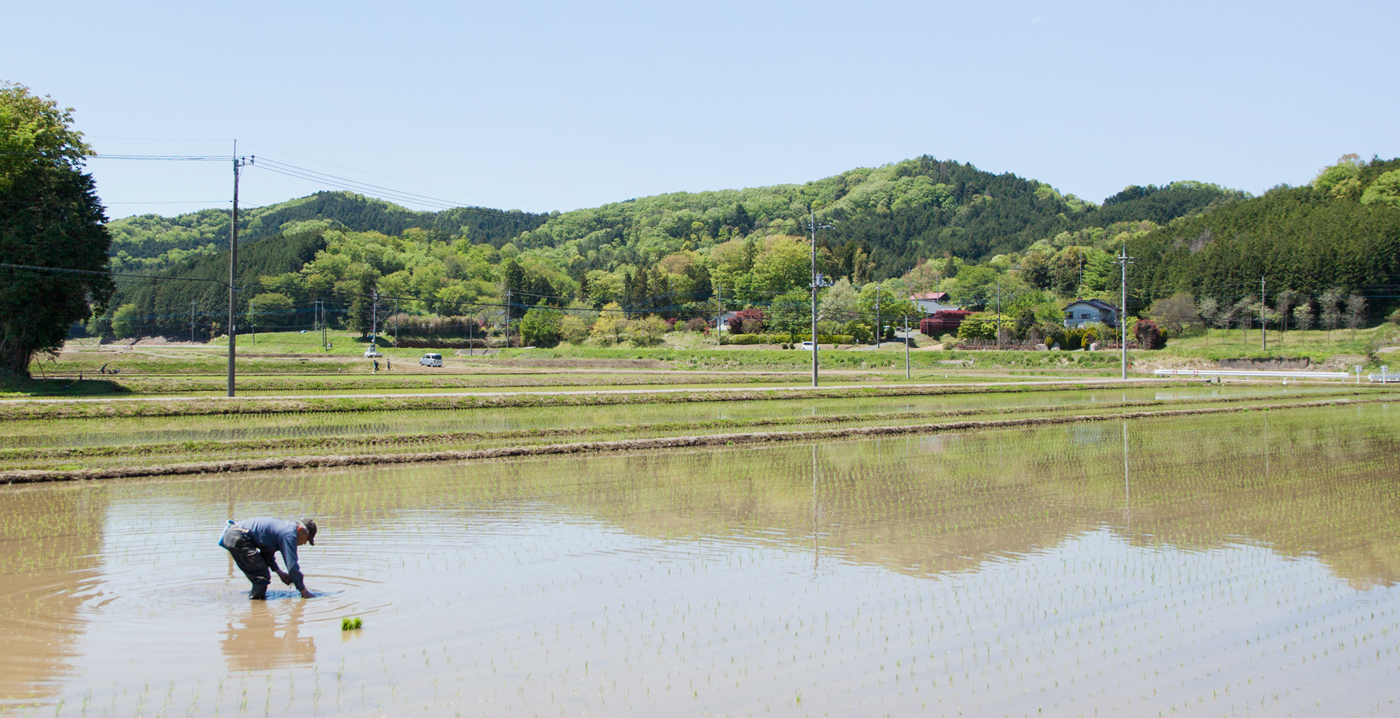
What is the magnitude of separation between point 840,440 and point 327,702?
20195mm

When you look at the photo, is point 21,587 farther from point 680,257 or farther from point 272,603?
point 680,257

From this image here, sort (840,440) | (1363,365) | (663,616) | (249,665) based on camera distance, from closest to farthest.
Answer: (249,665) → (663,616) → (840,440) → (1363,365)

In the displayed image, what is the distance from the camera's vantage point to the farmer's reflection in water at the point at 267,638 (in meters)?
7.97

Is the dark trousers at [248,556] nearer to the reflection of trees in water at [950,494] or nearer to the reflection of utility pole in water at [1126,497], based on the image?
the reflection of trees in water at [950,494]

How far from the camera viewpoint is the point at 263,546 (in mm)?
9875

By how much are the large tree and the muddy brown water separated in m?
29.9

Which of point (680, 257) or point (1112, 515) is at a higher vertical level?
point (680, 257)

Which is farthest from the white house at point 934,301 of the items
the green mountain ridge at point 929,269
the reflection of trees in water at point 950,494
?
the reflection of trees in water at point 950,494

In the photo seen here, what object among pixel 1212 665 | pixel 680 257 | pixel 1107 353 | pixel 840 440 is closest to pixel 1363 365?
pixel 1107 353

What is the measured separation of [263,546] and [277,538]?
0.24 meters

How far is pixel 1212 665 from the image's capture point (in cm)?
786

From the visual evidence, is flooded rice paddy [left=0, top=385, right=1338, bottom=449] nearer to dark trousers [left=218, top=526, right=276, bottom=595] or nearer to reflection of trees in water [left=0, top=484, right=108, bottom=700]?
reflection of trees in water [left=0, top=484, right=108, bottom=700]

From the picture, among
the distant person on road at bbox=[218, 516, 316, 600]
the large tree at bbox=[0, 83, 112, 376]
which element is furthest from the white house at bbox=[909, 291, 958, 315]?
the distant person on road at bbox=[218, 516, 316, 600]

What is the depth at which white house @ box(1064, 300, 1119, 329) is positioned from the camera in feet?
327
